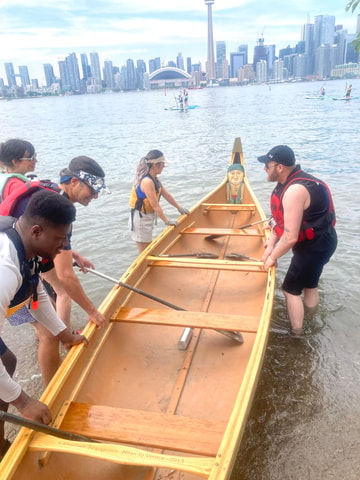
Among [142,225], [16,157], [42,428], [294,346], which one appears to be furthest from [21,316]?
[294,346]

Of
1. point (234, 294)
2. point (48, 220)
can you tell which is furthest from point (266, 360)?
point (48, 220)

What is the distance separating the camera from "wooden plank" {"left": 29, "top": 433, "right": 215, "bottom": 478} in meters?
2.23

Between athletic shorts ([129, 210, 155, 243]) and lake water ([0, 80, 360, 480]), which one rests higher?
athletic shorts ([129, 210, 155, 243])

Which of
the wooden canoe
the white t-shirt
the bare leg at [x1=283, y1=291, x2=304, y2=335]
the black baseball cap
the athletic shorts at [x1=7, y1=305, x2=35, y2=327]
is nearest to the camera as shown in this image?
the white t-shirt

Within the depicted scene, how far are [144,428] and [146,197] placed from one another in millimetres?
3786

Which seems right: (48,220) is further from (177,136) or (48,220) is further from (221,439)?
(177,136)

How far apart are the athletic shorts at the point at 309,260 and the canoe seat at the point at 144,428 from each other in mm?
2317

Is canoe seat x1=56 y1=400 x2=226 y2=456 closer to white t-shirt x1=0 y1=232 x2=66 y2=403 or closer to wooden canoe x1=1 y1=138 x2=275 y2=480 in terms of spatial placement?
wooden canoe x1=1 y1=138 x2=275 y2=480

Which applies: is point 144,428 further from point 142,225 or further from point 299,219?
point 142,225

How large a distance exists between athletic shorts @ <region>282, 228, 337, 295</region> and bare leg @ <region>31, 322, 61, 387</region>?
9.37 ft

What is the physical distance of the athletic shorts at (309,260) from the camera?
429cm

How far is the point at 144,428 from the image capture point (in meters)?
2.72

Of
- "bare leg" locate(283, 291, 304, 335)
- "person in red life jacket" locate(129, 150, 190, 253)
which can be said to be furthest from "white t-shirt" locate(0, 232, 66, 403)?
"person in red life jacket" locate(129, 150, 190, 253)

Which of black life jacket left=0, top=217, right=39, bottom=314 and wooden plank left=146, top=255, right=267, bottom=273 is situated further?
wooden plank left=146, top=255, right=267, bottom=273
